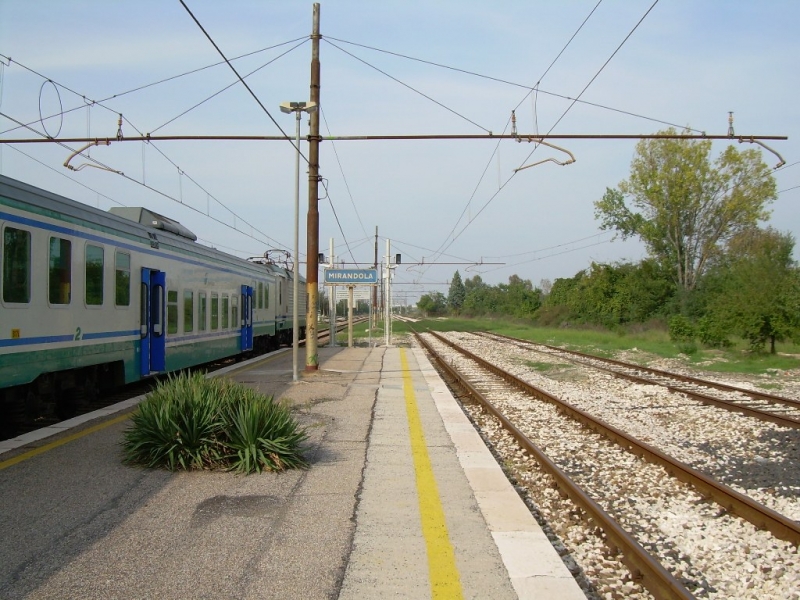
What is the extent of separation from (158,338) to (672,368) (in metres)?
15.6

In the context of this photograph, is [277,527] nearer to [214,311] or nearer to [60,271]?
[60,271]

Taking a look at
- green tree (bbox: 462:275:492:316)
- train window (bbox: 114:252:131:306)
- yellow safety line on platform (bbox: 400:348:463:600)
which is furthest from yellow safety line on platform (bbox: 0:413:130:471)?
green tree (bbox: 462:275:492:316)

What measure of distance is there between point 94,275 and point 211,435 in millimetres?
4878

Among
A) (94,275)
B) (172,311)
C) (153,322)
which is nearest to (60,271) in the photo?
(94,275)

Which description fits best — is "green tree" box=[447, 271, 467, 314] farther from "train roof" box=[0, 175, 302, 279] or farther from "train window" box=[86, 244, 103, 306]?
"train window" box=[86, 244, 103, 306]

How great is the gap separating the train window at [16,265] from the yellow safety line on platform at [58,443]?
5.71 feet

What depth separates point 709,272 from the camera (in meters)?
48.0

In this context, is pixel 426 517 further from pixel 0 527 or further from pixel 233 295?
pixel 233 295

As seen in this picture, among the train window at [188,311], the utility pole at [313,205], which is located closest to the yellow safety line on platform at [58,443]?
the train window at [188,311]

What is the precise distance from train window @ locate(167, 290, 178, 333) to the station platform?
5.45 m

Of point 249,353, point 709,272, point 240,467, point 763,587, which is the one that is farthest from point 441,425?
Result: point 709,272

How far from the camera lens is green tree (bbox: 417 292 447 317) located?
139625 mm

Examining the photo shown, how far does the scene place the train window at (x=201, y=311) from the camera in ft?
52.9

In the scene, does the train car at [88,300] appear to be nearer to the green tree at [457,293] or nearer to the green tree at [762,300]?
the green tree at [762,300]
